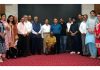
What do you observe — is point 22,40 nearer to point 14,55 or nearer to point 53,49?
point 14,55

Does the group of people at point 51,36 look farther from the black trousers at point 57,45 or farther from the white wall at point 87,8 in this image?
the white wall at point 87,8

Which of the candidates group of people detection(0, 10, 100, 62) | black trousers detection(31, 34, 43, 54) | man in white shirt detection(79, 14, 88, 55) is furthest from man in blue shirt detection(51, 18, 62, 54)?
man in white shirt detection(79, 14, 88, 55)

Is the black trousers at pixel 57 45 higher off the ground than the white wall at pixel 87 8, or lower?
lower

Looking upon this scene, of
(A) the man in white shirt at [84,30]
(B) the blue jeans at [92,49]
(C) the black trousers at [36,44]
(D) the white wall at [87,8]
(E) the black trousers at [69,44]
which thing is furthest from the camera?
(D) the white wall at [87,8]

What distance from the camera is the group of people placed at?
3.98 m

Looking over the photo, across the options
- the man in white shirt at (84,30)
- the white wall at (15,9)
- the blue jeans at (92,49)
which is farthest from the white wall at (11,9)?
the blue jeans at (92,49)

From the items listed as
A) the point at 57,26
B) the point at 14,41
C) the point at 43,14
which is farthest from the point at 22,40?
the point at 43,14

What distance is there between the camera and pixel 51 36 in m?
5.16

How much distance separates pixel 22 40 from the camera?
14.9 ft

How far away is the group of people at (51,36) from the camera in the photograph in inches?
157

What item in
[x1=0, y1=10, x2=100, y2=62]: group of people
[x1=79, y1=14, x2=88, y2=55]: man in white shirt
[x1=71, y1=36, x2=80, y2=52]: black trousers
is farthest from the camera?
[x1=71, y1=36, x2=80, y2=52]: black trousers

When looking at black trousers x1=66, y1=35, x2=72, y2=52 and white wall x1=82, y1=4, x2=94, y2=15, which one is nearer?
black trousers x1=66, y1=35, x2=72, y2=52

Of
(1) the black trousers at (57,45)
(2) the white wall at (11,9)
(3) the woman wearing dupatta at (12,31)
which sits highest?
(2) the white wall at (11,9)

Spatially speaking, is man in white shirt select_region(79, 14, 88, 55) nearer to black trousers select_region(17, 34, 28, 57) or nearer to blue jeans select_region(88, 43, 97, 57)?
blue jeans select_region(88, 43, 97, 57)
